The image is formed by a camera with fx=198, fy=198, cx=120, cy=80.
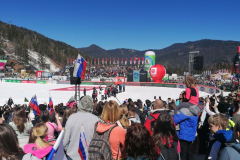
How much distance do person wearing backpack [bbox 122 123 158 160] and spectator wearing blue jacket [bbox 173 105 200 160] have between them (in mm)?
1207

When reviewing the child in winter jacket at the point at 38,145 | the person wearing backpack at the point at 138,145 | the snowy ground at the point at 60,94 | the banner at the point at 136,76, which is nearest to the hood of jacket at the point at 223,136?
the person wearing backpack at the point at 138,145

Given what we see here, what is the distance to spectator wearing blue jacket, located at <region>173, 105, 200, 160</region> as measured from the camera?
3.32m

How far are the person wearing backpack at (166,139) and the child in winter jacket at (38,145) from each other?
134cm

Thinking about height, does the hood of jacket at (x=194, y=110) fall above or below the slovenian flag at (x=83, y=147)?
above

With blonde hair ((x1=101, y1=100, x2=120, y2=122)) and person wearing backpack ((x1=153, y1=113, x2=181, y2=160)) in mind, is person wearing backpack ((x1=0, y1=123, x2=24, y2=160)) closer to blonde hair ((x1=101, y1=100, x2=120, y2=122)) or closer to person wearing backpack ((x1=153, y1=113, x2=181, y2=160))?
blonde hair ((x1=101, y1=100, x2=120, y2=122))

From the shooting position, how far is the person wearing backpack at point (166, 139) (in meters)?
2.52

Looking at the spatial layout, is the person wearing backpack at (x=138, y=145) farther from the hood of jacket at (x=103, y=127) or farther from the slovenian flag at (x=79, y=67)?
the slovenian flag at (x=79, y=67)

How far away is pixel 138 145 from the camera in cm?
221

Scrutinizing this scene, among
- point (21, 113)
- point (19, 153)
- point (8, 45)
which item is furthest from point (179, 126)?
point (8, 45)

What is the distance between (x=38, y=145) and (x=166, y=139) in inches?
61.6

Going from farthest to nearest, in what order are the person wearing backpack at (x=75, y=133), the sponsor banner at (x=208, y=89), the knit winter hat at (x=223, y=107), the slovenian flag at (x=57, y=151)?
the sponsor banner at (x=208, y=89) < the knit winter hat at (x=223, y=107) < the person wearing backpack at (x=75, y=133) < the slovenian flag at (x=57, y=151)

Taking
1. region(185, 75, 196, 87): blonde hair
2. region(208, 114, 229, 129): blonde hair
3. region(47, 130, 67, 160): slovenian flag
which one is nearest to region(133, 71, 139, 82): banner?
region(185, 75, 196, 87): blonde hair

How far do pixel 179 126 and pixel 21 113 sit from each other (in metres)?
2.83

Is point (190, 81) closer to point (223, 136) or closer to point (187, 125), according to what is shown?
point (187, 125)
